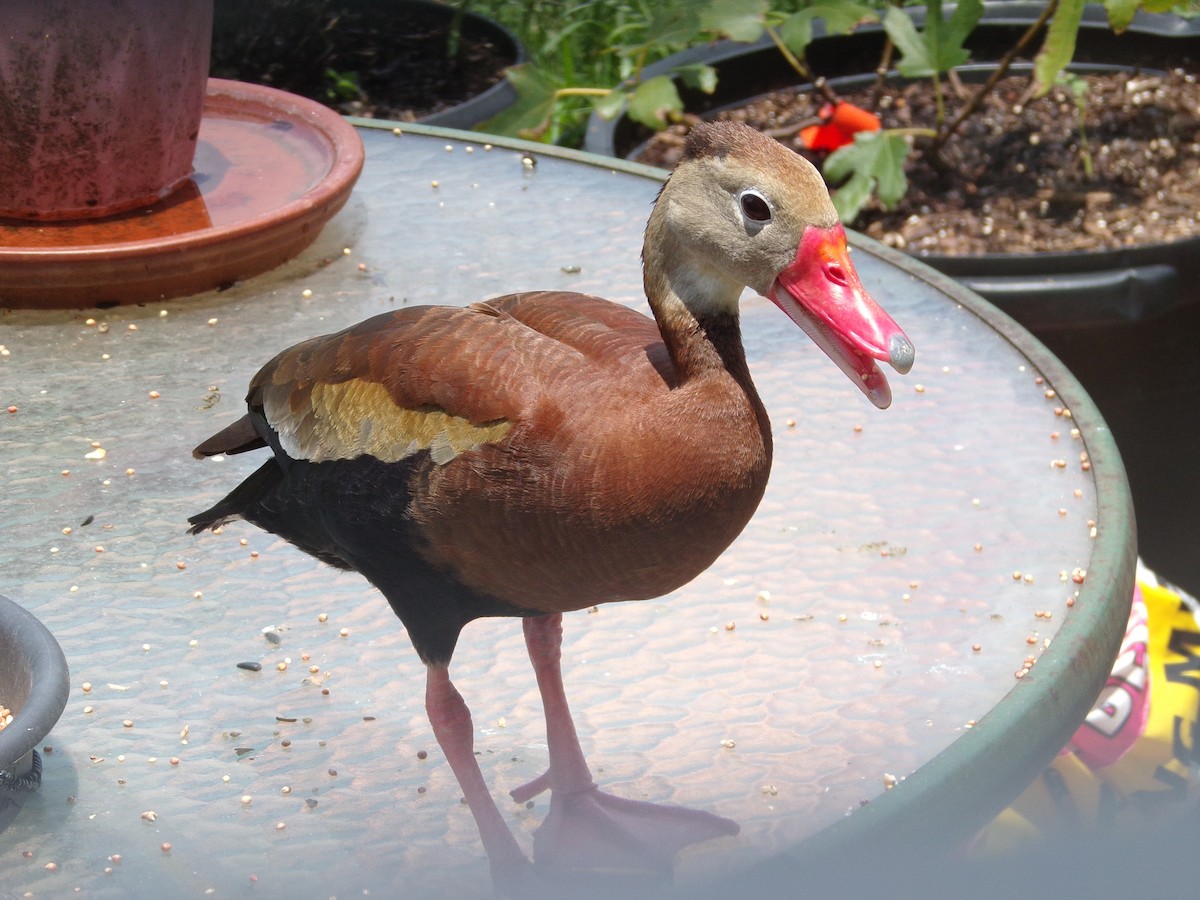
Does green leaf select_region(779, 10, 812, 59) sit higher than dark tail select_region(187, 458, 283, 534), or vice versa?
green leaf select_region(779, 10, 812, 59)

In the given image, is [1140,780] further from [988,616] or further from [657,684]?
[657,684]

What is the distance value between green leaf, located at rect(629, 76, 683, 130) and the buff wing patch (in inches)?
66.4

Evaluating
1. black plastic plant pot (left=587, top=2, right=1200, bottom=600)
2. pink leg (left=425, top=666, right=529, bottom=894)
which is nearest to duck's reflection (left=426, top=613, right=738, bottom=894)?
pink leg (left=425, top=666, right=529, bottom=894)

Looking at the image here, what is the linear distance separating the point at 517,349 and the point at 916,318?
1.11m

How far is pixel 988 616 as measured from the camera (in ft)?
5.69

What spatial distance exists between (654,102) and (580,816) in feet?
6.25

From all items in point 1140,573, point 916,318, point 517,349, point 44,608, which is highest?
point 517,349

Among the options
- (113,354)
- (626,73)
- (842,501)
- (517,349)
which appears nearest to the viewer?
(517,349)

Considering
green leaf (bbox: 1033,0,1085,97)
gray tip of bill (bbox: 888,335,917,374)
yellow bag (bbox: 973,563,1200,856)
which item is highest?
gray tip of bill (bbox: 888,335,917,374)

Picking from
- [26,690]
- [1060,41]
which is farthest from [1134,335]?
[26,690]

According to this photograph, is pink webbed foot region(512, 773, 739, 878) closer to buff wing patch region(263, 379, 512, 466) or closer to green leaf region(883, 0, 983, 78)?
buff wing patch region(263, 379, 512, 466)

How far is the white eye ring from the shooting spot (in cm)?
129

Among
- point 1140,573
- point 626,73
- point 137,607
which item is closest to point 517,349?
point 137,607

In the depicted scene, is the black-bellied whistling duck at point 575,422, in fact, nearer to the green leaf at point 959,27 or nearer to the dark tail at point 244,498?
the dark tail at point 244,498
